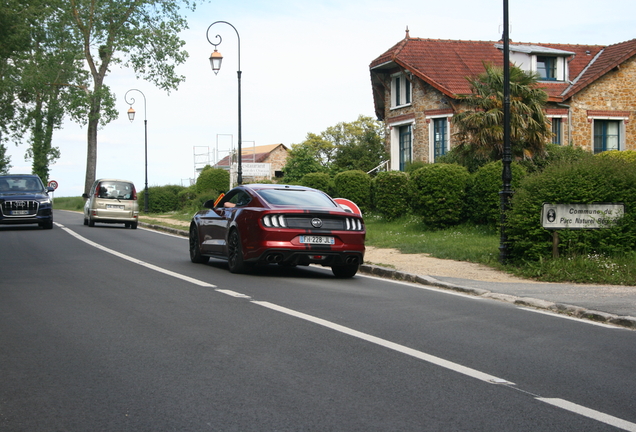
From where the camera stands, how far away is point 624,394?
5.31 m

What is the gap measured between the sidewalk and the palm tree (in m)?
13.4

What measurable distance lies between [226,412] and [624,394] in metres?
2.74

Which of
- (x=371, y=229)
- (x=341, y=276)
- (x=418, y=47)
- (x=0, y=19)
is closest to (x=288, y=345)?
(x=341, y=276)

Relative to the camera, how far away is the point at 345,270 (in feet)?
42.8

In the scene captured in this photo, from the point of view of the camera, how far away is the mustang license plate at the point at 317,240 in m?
12.0

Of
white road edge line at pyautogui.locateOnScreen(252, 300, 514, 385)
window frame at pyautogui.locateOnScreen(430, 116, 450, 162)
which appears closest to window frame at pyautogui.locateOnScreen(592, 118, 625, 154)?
window frame at pyautogui.locateOnScreen(430, 116, 450, 162)

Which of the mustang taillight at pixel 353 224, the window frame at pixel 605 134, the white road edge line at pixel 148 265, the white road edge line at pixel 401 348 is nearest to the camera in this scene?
the white road edge line at pixel 401 348

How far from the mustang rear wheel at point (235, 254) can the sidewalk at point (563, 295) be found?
103 inches

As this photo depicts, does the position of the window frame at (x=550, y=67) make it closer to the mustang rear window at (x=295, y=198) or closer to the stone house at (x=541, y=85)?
the stone house at (x=541, y=85)

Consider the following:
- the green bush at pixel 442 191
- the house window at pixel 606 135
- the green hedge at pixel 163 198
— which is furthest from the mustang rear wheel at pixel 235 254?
the green hedge at pixel 163 198

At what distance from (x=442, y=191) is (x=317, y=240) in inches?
393

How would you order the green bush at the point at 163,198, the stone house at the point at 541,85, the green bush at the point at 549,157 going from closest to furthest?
the green bush at the point at 549,157
the stone house at the point at 541,85
the green bush at the point at 163,198

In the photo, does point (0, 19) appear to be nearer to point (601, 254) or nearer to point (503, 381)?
point (601, 254)

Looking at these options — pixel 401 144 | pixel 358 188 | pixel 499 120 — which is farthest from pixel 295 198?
pixel 401 144
